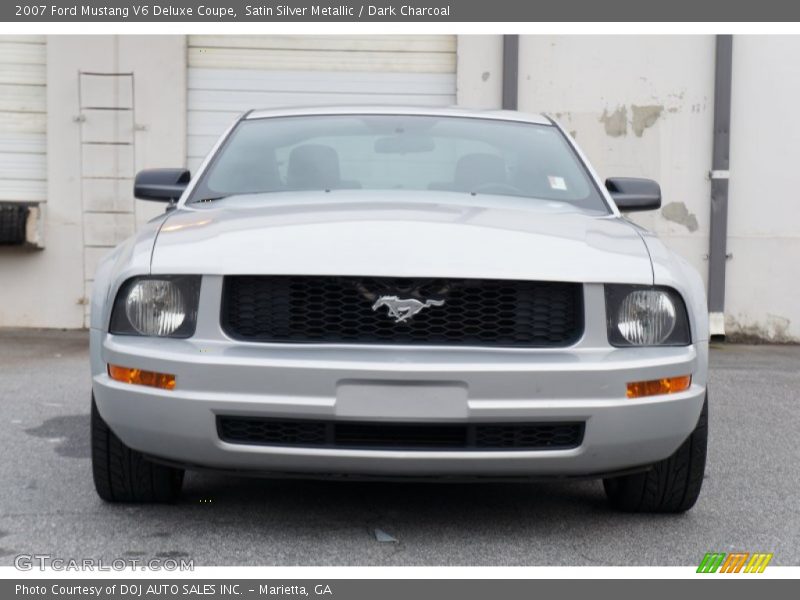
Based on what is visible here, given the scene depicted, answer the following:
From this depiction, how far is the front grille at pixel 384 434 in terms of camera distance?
3527 mm

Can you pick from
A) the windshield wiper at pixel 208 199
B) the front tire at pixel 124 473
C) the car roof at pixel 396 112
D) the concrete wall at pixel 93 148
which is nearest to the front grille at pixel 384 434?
the front tire at pixel 124 473

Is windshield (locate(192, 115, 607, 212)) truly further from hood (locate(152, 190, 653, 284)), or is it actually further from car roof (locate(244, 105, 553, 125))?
hood (locate(152, 190, 653, 284))

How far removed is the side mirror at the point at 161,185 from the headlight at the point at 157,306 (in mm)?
1263

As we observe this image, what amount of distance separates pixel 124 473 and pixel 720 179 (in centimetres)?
725

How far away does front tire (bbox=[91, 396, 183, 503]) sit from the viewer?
396 centimetres

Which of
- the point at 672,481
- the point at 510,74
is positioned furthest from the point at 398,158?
the point at 510,74

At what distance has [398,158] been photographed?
4.88 m

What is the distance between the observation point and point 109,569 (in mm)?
3377

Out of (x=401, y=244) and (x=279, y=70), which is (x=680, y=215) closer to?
(x=279, y=70)

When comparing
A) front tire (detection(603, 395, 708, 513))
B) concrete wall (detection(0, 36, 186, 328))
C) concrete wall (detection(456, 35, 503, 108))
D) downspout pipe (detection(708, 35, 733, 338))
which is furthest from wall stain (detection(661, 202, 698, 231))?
front tire (detection(603, 395, 708, 513))

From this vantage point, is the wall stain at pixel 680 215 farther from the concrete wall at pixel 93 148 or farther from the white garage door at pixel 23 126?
the white garage door at pixel 23 126

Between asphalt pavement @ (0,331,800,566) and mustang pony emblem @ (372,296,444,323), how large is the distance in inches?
27.0

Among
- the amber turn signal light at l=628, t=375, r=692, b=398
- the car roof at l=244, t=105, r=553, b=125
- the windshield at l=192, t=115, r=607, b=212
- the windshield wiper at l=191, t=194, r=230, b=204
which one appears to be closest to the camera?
the amber turn signal light at l=628, t=375, r=692, b=398

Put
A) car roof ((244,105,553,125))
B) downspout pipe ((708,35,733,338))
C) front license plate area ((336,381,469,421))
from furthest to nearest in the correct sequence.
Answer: downspout pipe ((708,35,733,338)) < car roof ((244,105,553,125)) < front license plate area ((336,381,469,421))
